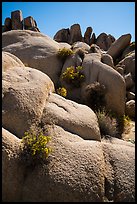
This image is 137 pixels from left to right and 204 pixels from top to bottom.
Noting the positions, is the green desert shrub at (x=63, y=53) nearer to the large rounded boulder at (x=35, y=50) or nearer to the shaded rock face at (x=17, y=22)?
the large rounded boulder at (x=35, y=50)

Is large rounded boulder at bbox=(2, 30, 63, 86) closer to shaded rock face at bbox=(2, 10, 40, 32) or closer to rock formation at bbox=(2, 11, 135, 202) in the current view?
rock formation at bbox=(2, 11, 135, 202)

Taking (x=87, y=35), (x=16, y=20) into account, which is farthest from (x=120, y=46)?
(x=16, y=20)

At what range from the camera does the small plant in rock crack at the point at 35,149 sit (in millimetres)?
5043

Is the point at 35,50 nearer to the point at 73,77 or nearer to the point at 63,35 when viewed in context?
the point at 73,77

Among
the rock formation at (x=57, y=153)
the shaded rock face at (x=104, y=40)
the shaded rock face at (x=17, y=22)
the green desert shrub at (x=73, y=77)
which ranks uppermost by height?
the shaded rock face at (x=17, y=22)

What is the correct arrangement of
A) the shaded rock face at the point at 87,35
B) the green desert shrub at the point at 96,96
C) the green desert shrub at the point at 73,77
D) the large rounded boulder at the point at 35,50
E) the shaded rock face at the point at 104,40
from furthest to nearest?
the shaded rock face at the point at 87,35 < the shaded rock face at the point at 104,40 < the large rounded boulder at the point at 35,50 < the green desert shrub at the point at 73,77 < the green desert shrub at the point at 96,96

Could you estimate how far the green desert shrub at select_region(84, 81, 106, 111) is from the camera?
432 inches

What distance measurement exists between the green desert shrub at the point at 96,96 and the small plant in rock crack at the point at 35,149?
5.92 m

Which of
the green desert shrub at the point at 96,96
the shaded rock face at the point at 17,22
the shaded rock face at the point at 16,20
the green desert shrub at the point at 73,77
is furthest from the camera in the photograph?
the shaded rock face at the point at 17,22

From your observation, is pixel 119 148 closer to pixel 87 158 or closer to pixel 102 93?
pixel 87 158

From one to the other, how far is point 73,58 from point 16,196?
9.75 metres

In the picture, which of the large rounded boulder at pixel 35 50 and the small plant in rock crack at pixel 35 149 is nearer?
the small plant in rock crack at pixel 35 149

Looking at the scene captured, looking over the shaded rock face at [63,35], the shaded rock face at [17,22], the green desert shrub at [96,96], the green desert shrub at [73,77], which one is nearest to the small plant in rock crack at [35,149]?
the green desert shrub at [96,96]

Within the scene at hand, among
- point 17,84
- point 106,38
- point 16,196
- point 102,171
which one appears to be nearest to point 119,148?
point 102,171
